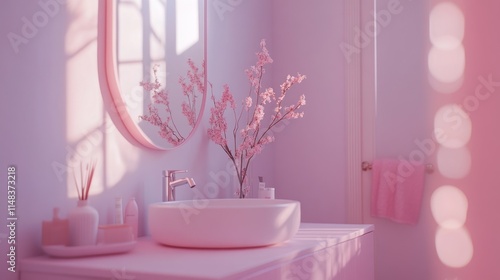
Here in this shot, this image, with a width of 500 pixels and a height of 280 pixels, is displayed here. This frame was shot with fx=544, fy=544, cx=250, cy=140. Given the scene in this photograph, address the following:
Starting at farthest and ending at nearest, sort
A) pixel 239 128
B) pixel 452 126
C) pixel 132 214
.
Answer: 1. pixel 452 126
2. pixel 239 128
3. pixel 132 214

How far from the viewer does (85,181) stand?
153 centimetres

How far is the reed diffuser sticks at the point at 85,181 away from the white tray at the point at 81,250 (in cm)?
15

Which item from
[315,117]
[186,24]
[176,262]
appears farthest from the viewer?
[315,117]

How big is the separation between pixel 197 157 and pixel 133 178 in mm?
406

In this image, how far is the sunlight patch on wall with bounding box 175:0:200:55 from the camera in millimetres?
2004

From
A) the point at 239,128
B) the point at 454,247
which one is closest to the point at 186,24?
the point at 239,128

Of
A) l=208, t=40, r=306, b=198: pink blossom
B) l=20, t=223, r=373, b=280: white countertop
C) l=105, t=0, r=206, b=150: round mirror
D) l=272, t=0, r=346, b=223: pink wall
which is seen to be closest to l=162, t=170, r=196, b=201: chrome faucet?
l=105, t=0, r=206, b=150: round mirror

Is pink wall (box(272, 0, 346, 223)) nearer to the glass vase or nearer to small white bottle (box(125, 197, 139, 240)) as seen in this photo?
small white bottle (box(125, 197, 139, 240))

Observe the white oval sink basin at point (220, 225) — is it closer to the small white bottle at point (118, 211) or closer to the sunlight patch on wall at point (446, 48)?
the small white bottle at point (118, 211)

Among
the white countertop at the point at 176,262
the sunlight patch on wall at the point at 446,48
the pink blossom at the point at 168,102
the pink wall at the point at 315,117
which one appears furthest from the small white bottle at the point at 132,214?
the sunlight patch on wall at the point at 446,48

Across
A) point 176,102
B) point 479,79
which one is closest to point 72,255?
point 176,102

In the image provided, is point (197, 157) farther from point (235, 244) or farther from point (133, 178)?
point (235, 244)

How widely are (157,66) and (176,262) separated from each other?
811 mm

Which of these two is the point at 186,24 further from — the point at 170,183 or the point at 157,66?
the point at 170,183
